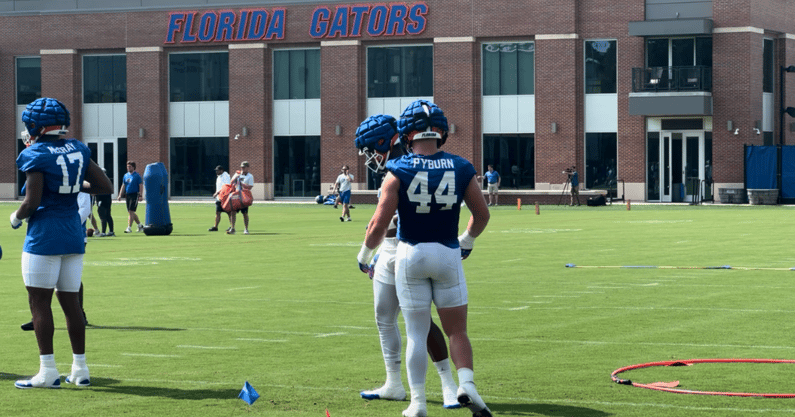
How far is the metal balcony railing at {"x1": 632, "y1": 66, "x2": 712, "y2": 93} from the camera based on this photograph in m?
53.7

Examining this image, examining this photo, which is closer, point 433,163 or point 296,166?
point 433,163

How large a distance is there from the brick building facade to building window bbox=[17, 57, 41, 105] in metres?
0.11

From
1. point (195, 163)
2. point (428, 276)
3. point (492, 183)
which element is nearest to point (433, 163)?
point (428, 276)

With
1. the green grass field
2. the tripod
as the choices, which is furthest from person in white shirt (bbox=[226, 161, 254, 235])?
the tripod

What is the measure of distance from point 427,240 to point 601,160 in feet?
164

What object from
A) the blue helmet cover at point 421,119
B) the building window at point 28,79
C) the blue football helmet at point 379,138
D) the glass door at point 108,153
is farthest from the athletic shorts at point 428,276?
the building window at point 28,79

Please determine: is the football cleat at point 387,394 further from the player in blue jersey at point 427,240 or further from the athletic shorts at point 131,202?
the athletic shorts at point 131,202

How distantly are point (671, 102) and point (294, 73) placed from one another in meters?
18.9

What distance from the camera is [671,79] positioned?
5406cm

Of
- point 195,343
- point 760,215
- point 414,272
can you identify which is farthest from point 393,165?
point 760,215

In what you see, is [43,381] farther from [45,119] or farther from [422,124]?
[422,124]

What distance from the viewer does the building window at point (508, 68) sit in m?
57.3

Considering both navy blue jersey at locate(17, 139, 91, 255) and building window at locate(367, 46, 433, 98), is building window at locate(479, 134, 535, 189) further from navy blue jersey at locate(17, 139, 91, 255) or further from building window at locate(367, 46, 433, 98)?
navy blue jersey at locate(17, 139, 91, 255)

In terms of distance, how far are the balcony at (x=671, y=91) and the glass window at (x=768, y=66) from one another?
11.7ft
